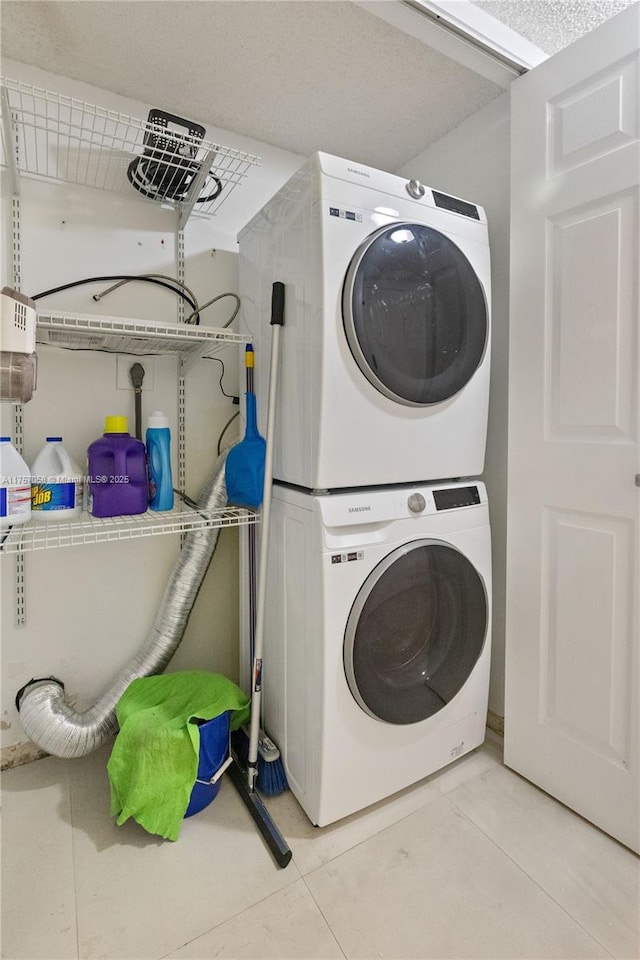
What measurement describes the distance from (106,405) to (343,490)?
98 centimetres

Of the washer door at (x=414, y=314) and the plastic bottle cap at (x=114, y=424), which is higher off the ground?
the washer door at (x=414, y=314)

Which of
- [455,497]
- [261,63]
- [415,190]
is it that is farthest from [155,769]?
[261,63]

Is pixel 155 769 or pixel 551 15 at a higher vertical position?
pixel 551 15

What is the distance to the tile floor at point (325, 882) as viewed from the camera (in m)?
1.09

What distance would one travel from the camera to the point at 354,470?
1360 mm

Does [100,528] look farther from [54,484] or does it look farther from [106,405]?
[106,405]

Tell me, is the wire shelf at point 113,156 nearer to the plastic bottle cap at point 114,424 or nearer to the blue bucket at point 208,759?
the plastic bottle cap at point 114,424

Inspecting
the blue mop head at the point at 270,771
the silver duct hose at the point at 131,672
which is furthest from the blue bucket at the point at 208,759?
the silver duct hose at the point at 131,672

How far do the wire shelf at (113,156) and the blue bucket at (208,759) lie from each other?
1726 mm

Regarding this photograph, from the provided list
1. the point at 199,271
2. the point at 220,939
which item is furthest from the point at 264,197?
the point at 220,939

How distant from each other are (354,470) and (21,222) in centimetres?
141

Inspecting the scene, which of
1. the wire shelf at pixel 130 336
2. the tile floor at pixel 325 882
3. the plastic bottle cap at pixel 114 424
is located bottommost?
the tile floor at pixel 325 882

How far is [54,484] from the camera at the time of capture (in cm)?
147

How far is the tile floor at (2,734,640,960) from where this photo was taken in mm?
1090
